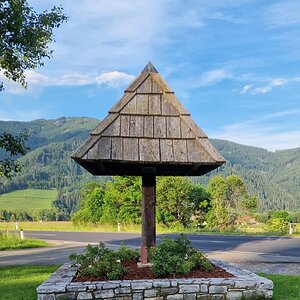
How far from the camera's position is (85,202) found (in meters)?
39.8

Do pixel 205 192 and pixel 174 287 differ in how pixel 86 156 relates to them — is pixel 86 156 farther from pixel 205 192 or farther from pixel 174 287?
pixel 205 192

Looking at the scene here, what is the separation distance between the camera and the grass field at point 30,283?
354 inches

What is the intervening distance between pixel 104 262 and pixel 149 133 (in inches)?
98.3

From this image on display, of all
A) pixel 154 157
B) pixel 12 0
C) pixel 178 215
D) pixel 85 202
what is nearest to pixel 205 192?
pixel 178 215

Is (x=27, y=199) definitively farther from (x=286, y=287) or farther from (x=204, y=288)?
(x=204, y=288)

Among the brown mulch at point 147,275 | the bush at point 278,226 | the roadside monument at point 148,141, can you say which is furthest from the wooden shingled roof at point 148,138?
the bush at point 278,226

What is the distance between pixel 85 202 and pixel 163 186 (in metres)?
8.96

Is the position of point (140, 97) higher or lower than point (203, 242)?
higher

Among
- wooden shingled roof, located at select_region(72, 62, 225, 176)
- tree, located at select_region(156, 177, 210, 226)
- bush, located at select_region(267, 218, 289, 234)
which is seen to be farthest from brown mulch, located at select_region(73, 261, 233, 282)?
tree, located at select_region(156, 177, 210, 226)

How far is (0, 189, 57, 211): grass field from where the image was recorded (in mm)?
111688

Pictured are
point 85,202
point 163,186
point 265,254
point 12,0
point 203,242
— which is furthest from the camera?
point 85,202

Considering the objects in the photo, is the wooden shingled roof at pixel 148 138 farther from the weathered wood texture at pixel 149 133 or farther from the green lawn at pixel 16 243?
the green lawn at pixel 16 243

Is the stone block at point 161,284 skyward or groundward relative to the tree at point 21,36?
groundward

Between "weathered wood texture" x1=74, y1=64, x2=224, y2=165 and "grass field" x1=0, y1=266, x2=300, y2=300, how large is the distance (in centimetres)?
316
